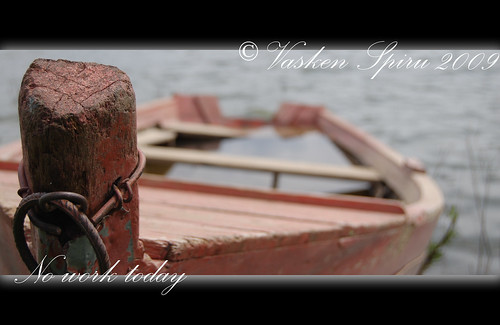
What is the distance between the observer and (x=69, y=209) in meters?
0.95

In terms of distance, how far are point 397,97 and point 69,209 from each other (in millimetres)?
9003

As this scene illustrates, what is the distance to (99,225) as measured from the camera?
108 centimetres

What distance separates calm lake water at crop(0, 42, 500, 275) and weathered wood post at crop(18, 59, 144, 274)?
1460 millimetres

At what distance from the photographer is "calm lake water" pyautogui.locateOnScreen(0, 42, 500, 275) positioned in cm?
388

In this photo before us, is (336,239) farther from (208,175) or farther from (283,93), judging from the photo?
(283,93)

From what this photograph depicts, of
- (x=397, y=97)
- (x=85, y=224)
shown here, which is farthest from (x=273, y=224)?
(x=397, y=97)

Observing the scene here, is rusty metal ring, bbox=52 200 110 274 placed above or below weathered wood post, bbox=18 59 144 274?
below

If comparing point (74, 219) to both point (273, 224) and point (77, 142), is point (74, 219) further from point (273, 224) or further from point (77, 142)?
point (273, 224)

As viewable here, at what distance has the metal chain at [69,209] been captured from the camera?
94cm

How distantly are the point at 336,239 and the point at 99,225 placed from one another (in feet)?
3.24

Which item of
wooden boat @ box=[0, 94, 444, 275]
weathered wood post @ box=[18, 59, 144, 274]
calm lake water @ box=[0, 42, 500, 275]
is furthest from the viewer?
calm lake water @ box=[0, 42, 500, 275]

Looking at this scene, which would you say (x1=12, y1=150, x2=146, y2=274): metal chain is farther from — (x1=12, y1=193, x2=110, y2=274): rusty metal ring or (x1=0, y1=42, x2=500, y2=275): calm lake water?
(x1=0, y1=42, x2=500, y2=275): calm lake water

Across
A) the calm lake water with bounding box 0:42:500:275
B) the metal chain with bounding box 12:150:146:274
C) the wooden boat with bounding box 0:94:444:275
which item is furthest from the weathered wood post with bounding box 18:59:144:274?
the calm lake water with bounding box 0:42:500:275

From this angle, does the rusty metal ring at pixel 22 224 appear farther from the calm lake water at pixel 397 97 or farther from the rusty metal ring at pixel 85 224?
the calm lake water at pixel 397 97
